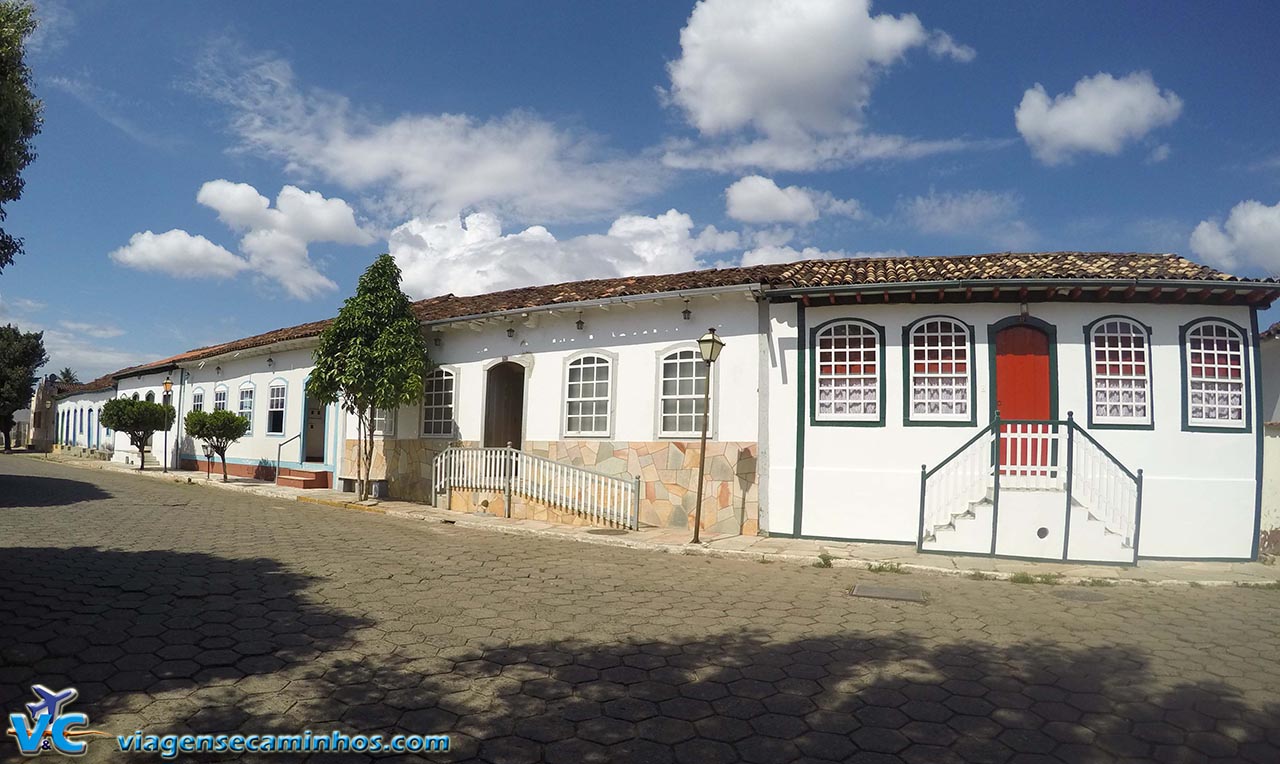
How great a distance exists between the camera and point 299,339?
723 inches

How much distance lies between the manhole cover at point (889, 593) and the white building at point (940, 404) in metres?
2.48

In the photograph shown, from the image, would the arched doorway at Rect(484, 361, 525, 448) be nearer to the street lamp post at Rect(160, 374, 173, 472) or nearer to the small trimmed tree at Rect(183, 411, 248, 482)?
the small trimmed tree at Rect(183, 411, 248, 482)

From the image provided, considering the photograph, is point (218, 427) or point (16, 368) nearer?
point (218, 427)

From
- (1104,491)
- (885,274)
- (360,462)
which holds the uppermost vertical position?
(885,274)

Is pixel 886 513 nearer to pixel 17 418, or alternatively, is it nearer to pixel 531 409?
pixel 531 409

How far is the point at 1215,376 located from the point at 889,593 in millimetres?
6679

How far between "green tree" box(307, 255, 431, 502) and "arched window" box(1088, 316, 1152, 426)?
11.4 meters

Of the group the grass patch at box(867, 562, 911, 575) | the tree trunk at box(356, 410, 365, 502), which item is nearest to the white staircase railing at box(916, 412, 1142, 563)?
the grass patch at box(867, 562, 911, 575)

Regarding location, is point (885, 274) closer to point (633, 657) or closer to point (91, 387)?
point (633, 657)

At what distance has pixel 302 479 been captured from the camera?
60.2 feet

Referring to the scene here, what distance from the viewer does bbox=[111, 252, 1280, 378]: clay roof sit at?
1045 cm

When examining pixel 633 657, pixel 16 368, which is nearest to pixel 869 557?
pixel 633 657

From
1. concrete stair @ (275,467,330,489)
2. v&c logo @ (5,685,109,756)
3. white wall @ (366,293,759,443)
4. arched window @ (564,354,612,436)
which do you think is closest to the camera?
v&c logo @ (5,685,109,756)

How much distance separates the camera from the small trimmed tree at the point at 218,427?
19281 mm
